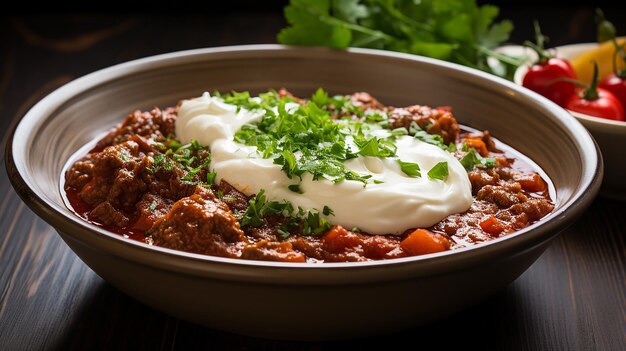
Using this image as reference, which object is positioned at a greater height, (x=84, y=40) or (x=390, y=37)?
(x=390, y=37)

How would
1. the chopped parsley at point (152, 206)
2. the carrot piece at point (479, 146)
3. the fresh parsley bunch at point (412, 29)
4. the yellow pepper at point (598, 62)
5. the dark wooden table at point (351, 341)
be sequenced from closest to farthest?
1. the dark wooden table at point (351, 341)
2. the chopped parsley at point (152, 206)
3. the carrot piece at point (479, 146)
4. the fresh parsley bunch at point (412, 29)
5. the yellow pepper at point (598, 62)

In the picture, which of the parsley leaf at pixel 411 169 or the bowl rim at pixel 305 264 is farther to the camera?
the parsley leaf at pixel 411 169

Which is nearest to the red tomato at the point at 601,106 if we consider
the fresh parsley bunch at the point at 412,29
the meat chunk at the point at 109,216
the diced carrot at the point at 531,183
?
the fresh parsley bunch at the point at 412,29

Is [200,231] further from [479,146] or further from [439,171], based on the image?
[479,146]

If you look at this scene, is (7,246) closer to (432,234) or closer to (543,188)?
(432,234)

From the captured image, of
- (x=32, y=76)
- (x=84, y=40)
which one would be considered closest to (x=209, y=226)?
(x=32, y=76)

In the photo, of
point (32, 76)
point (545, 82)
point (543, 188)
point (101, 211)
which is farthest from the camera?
point (32, 76)

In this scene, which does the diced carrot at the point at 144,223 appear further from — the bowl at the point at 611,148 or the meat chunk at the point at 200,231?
the bowl at the point at 611,148
